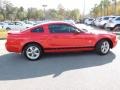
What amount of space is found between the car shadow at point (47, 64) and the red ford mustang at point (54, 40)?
315mm

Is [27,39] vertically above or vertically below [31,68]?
above

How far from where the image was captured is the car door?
999cm

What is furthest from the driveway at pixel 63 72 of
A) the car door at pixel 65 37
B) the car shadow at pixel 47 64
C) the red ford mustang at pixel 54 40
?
the car door at pixel 65 37

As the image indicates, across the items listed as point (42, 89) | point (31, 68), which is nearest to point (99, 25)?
point (31, 68)

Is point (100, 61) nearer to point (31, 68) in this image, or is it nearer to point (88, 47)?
point (88, 47)

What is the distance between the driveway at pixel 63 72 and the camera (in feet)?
20.9

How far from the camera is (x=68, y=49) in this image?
10133 mm

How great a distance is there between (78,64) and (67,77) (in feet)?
5.61

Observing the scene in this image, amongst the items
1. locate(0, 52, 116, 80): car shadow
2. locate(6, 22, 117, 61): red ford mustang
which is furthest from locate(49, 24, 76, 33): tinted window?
locate(0, 52, 116, 80): car shadow

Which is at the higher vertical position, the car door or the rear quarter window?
the rear quarter window

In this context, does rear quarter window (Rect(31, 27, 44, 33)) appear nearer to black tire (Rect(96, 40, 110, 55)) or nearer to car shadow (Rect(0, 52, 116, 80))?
car shadow (Rect(0, 52, 116, 80))

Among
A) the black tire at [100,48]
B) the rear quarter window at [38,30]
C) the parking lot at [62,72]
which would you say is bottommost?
the parking lot at [62,72]

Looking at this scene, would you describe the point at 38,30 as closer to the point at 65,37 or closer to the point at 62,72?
the point at 65,37

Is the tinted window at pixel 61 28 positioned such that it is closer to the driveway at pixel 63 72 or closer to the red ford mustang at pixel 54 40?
the red ford mustang at pixel 54 40
